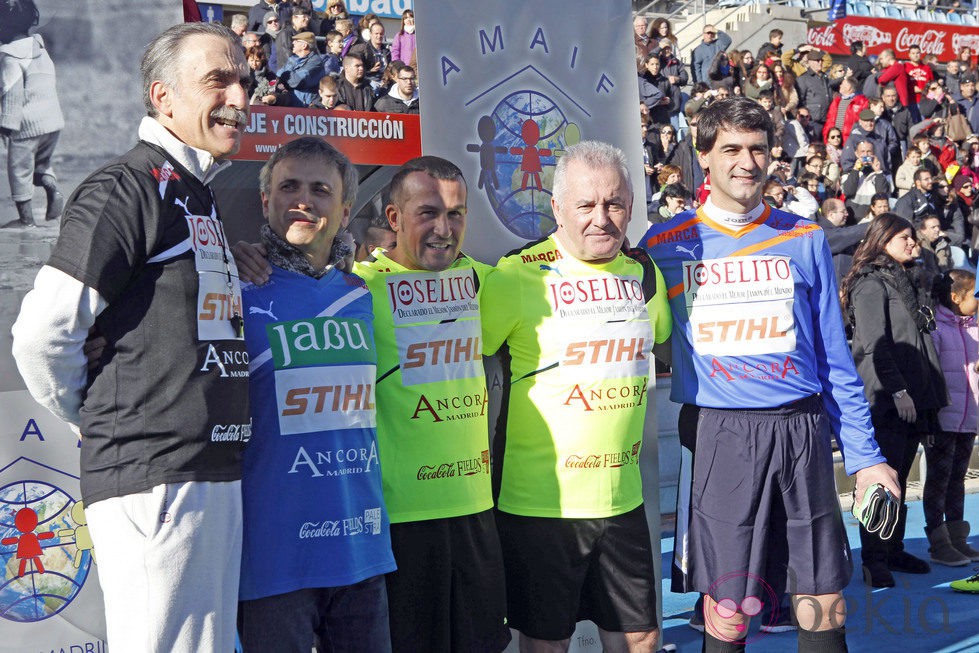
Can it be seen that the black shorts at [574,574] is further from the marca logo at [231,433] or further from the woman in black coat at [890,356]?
the woman in black coat at [890,356]

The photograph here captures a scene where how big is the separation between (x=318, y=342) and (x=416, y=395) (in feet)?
1.42

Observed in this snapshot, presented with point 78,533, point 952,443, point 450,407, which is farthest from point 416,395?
point 952,443

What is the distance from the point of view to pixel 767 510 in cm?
322

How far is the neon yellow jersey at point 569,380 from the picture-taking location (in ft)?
10.2

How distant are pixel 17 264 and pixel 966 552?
5365 millimetres

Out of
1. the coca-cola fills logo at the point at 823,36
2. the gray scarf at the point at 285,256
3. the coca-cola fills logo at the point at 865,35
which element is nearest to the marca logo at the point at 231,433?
the gray scarf at the point at 285,256

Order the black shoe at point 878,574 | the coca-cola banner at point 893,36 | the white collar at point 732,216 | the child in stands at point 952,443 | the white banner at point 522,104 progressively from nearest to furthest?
the white collar at point 732,216 → the white banner at point 522,104 → the black shoe at point 878,574 → the child in stands at point 952,443 → the coca-cola banner at point 893,36

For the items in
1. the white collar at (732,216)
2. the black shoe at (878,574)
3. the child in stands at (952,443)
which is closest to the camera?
the white collar at (732,216)

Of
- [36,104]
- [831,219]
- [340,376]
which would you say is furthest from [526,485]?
[831,219]

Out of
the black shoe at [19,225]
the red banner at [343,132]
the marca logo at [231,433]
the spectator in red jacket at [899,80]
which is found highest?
the spectator in red jacket at [899,80]

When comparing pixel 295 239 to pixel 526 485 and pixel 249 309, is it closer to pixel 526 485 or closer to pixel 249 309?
pixel 249 309

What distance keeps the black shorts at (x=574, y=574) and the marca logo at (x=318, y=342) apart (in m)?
0.85

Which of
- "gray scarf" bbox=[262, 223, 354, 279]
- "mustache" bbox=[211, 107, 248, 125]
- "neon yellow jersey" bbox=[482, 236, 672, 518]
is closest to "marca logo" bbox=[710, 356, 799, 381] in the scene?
"neon yellow jersey" bbox=[482, 236, 672, 518]

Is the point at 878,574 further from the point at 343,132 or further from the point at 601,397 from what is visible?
the point at 343,132
